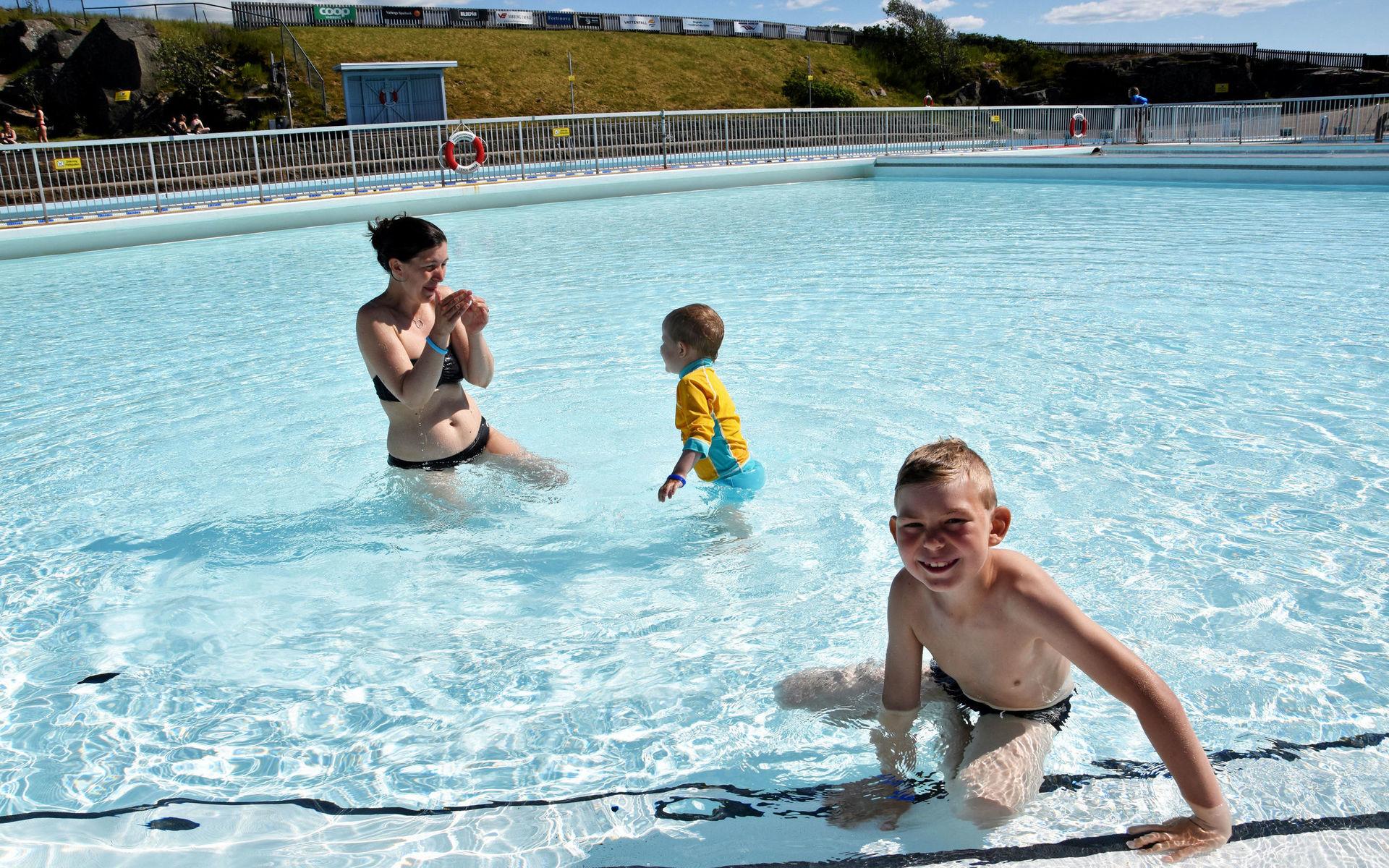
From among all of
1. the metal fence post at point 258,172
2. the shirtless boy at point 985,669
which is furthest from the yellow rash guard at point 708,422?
the metal fence post at point 258,172

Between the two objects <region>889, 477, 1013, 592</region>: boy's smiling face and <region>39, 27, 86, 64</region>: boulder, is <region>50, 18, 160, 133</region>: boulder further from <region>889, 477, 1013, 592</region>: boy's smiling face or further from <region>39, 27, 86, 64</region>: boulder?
<region>889, 477, 1013, 592</region>: boy's smiling face

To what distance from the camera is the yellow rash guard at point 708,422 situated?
13.0 feet

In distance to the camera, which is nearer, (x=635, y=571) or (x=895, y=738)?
(x=895, y=738)

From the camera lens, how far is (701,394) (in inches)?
157

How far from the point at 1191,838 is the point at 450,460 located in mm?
3350

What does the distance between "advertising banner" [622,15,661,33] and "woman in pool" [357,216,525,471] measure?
6360 cm

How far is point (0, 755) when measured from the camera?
2840 millimetres

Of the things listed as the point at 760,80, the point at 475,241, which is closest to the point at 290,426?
the point at 475,241

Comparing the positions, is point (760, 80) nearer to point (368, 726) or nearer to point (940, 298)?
point (940, 298)

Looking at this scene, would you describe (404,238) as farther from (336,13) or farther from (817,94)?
(336,13)

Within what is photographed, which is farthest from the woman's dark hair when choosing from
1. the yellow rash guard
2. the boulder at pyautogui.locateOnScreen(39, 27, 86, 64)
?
the boulder at pyautogui.locateOnScreen(39, 27, 86, 64)

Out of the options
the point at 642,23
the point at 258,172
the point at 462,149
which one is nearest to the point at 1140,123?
the point at 462,149

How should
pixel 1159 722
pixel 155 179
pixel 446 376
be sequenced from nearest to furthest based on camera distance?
pixel 1159 722, pixel 446 376, pixel 155 179

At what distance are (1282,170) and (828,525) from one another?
1743 centimetres
